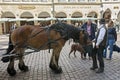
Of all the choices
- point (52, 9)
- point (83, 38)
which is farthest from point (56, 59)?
point (52, 9)

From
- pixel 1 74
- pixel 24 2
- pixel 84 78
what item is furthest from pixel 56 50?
pixel 24 2

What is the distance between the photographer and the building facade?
45219mm

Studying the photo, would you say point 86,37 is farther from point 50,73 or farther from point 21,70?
point 21,70

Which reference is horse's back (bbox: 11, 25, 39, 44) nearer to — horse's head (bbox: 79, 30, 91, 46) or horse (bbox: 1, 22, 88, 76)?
horse (bbox: 1, 22, 88, 76)

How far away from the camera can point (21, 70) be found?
948 centimetres

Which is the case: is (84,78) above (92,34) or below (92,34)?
below

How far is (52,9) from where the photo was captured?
4600 cm

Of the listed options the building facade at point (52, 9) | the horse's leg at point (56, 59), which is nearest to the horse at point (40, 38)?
the horse's leg at point (56, 59)

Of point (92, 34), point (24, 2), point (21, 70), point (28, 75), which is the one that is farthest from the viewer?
point (24, 2)

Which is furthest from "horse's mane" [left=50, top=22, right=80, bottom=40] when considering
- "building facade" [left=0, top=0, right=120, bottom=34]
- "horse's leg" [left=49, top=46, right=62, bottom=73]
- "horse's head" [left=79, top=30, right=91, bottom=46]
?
"building facade" [left=0, top=0, right=120, bottom=34]

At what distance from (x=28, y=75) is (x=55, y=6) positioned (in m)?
39.0

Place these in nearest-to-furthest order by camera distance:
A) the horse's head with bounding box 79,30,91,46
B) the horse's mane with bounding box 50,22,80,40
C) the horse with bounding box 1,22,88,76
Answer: the horse with bounding box 1,22,88,76 → the horse's mane with bounding box 50,22,80,40 → the horse's head with bounding box 79,30,91,46

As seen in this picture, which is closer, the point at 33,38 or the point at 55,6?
the point at 33,38

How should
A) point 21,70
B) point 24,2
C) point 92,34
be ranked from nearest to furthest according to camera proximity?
1. point 21,70
2. point 92,34
3. point 24,2
